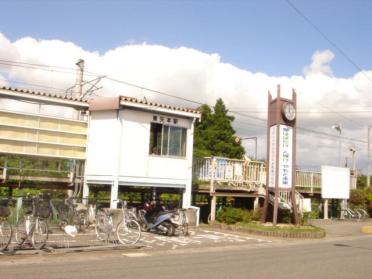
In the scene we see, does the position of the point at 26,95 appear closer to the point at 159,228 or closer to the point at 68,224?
the point at 68,224

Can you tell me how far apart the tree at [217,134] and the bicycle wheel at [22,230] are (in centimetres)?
3074

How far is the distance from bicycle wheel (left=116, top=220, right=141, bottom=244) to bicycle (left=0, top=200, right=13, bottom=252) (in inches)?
130

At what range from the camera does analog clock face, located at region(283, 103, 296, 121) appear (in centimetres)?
2078

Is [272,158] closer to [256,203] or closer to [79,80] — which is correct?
[256,203]

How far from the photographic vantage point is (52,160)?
62.4ft

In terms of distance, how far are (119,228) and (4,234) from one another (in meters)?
3.55

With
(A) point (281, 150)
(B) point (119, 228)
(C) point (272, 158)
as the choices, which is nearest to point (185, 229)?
(B) point (119, 228)

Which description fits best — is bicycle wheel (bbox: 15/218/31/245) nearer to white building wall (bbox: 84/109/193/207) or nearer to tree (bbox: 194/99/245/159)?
white building wall (bbox: 84/109/193/207)

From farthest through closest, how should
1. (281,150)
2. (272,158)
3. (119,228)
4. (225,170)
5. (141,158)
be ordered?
(225,170)
(272,158)
(281,150)
(141,158)
(119,228)

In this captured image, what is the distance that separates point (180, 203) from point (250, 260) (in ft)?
32.5

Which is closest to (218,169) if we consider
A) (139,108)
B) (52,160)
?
(139,108)

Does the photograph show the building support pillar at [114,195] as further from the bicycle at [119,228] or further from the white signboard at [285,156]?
the white signboard at [285,156]

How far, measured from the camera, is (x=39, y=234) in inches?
461

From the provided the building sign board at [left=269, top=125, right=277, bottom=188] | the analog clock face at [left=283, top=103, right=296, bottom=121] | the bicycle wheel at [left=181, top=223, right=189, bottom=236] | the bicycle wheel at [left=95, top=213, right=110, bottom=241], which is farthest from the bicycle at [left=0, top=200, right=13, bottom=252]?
the analog clock face at [left=283, top=103, right=296, bottom=121]
